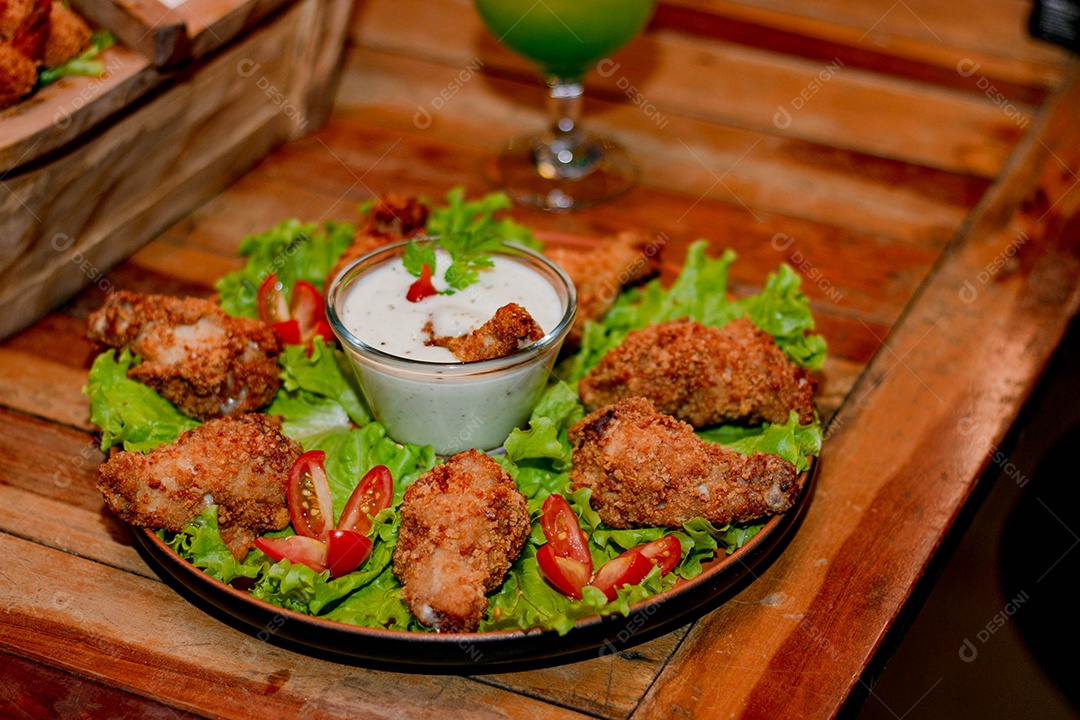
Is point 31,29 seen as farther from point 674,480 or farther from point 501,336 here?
point 674,480

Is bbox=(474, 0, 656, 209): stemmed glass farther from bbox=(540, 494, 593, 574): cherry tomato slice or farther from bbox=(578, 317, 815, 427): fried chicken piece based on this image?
bbox=(540, 494, 593, 574): cherry tomato slice

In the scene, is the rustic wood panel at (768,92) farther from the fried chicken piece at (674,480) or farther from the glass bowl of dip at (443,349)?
the fried chicken piece at (674,480)

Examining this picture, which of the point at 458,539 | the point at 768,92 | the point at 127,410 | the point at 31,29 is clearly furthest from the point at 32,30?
the point at 768,92

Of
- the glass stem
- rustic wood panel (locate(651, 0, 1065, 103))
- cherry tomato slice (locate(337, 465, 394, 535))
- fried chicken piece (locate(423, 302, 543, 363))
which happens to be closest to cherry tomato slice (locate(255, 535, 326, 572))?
cherry tomato slice (locate(337, 465, 394, 535))

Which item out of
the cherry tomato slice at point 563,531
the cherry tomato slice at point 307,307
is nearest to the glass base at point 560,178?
the cherry tomato slice at point 307,307

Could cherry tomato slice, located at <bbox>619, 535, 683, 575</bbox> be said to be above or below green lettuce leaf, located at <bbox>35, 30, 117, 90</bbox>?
below

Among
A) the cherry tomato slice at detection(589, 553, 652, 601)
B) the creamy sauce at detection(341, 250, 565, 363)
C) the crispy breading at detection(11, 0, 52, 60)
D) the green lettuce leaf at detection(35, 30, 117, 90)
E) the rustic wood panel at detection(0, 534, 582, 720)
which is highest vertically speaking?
the crispy breading at detection(11, 0, 52, 60)
